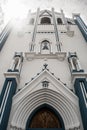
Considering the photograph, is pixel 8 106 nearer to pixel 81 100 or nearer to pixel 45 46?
pixel 81 100

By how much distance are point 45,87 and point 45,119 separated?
5.36ft

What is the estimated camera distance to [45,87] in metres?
8.96

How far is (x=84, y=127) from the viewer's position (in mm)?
6988

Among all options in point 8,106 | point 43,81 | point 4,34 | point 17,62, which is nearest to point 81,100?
point 43,81

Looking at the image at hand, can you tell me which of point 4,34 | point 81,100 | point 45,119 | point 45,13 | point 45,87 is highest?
point 45,13

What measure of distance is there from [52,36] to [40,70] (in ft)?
14.9

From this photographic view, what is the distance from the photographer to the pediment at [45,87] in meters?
8.44

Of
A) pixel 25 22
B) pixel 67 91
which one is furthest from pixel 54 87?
pixel 25 22

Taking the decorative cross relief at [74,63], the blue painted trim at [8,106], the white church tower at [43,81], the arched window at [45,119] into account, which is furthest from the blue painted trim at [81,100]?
the blue painted trim at [8,106]

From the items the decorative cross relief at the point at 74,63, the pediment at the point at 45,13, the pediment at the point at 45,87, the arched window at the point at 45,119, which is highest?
the pediment at the point at 45,13

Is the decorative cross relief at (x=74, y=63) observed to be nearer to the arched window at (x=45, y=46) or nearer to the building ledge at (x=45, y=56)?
the building ledge at (x=45, y=56)

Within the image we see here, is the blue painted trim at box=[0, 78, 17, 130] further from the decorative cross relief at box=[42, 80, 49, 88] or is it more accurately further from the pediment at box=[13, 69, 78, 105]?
the decorative cross relief at box=[42, 80, 49, 88]

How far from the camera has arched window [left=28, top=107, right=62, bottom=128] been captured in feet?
26.1

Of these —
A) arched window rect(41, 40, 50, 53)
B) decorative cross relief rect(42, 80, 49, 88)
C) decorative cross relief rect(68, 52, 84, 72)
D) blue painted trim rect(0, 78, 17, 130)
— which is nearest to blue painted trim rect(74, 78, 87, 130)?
decorative cross relief rect(68, 52, 84, 72)
